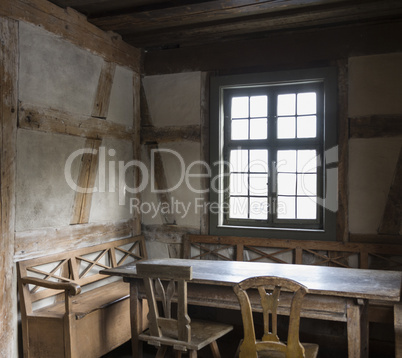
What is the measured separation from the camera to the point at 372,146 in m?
4.50

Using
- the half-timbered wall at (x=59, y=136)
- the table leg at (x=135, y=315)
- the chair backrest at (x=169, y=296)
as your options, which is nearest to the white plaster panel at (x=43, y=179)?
the half-timbered wall at (x=59, y=136)

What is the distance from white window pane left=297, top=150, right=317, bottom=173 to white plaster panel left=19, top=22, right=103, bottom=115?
2344 millimetres

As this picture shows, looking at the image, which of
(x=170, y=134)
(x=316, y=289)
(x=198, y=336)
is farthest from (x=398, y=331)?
(x=170, y=134)

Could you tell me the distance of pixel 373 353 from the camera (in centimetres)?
435

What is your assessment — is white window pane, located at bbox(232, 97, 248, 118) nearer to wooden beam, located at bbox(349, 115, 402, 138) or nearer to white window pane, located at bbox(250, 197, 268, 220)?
white window pane, located at bbox(250, 197, 268, 220)

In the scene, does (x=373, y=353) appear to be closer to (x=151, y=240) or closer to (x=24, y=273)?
(x=151, y=240)

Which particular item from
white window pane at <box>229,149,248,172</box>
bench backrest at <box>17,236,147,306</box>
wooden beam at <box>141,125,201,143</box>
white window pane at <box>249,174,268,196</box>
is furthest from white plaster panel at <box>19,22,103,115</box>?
white window pane at <box>249,174,268,196</box>

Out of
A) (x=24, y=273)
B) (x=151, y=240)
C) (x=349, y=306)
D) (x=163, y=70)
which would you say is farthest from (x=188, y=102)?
(x=349, y=306)

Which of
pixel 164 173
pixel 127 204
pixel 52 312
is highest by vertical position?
pixel 164 173

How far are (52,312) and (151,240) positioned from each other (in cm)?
189

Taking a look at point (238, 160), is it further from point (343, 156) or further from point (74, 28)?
point (74, 28)

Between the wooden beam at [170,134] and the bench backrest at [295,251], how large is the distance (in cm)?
118

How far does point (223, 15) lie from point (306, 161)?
5.91 ft

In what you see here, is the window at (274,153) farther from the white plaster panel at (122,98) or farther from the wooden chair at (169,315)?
the wooden chair at (169,315)
